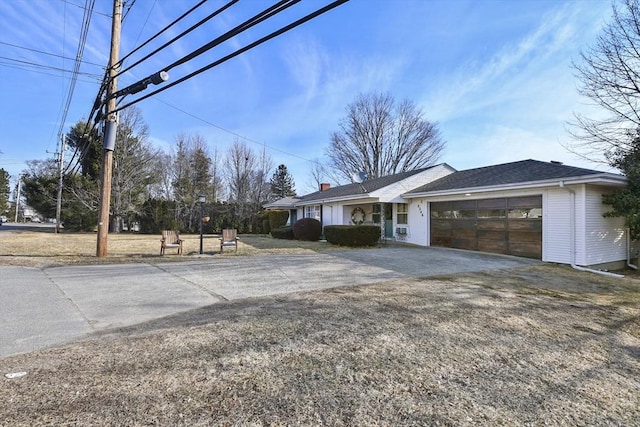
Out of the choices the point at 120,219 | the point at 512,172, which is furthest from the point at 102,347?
the point at 120,219

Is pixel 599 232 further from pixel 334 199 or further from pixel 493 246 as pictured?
pixel 334 199

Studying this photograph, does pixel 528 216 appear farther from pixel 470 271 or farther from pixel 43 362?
pixel 43 362

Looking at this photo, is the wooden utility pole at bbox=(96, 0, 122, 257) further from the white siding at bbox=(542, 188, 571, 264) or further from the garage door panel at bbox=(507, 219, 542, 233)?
the white siding at bbox=(542, 188, 571, 264)

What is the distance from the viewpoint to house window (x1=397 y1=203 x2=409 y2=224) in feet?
57.9

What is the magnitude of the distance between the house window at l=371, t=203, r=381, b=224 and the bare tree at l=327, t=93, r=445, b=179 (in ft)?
47.5

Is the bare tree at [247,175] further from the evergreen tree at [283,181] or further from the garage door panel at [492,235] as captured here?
the garage door panel at [492,235]

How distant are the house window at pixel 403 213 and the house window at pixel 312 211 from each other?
5.89 meters

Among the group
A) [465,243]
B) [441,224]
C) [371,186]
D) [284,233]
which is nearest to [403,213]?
[371,186]

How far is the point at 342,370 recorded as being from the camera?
2.92m

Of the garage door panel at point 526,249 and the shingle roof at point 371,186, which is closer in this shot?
the garage door panel at point 526,249

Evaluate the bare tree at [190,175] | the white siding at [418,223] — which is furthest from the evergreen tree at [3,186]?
the white siding at [418,223]

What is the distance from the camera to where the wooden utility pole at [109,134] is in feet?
33.7

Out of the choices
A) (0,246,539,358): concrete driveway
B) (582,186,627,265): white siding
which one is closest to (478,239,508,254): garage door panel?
(0,246,539,358): concrete driveway

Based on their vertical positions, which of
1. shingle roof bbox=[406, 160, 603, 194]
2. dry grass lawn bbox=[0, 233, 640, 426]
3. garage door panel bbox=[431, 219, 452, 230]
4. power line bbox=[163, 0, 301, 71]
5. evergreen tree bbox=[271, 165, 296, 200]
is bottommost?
dry grass lawn bbox=[0, 233, 640, 426]
